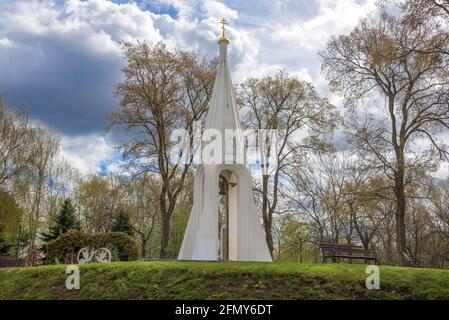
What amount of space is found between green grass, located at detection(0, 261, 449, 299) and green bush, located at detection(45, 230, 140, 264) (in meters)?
5.20

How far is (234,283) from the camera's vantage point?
8258mm

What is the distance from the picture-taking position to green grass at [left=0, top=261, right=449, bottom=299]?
7.61 m

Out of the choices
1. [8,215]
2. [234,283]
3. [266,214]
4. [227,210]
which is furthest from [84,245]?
[8,215]

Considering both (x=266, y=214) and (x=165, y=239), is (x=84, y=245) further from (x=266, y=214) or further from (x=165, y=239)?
(x=266, y=214)

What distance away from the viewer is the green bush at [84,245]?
606 inches

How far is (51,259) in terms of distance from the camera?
15.4 m

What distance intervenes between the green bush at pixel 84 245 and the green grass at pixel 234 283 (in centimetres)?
520

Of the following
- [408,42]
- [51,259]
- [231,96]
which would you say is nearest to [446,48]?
[408,42]

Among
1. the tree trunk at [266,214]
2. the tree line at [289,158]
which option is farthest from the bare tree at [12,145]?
the tree trunk at [266,214]

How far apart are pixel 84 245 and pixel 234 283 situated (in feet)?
29.3

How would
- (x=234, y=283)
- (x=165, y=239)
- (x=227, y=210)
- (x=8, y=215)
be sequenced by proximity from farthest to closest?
(x=8, y=215), (x=165, y=239), (x=227, y=210), (x=234, y=283)

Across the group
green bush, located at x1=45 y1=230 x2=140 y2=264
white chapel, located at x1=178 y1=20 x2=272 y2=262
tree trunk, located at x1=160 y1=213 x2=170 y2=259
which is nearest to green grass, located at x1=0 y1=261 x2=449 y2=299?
white chapel, located at x1=178 y1=20 x2=272 y2=262

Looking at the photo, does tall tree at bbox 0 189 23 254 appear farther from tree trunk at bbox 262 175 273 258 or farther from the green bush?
tree trunk at bbox 262 175 273 258

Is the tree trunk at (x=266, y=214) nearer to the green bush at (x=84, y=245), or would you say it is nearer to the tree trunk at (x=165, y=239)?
the tree trunk at (x=165, y=239)
